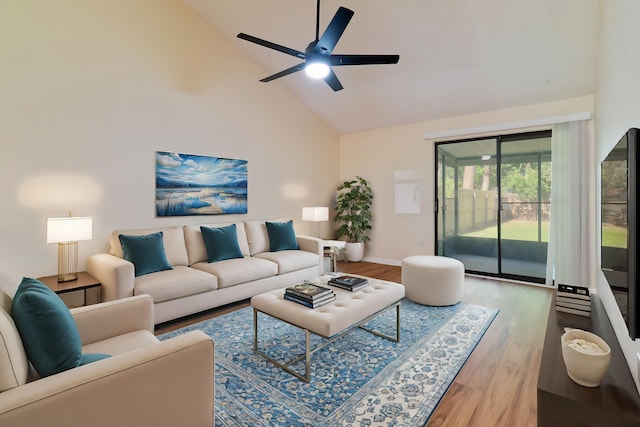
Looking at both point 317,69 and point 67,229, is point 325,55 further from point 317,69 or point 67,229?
point 67,229

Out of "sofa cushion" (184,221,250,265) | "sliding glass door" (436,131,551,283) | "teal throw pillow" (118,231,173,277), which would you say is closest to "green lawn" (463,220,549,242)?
"sliding glass door" (436,131,551,283)

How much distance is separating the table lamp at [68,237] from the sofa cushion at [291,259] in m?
1.91

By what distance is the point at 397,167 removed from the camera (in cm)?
550

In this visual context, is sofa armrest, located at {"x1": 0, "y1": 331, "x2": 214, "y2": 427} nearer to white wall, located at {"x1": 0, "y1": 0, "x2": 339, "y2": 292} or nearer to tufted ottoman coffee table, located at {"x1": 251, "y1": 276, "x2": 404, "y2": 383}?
tufted ottoman coffee table, located at {"x1": 251, "y1": 276, "x2": 404, "y2": 383}

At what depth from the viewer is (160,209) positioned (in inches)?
148

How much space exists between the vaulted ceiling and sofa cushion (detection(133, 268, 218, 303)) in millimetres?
3159

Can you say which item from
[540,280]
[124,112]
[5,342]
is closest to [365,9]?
[124,112]

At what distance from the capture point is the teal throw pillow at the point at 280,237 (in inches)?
173

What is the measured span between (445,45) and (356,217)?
9.94 ft

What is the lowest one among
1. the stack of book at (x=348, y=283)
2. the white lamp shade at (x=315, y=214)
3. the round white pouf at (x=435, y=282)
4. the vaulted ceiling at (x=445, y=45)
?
the round white pouf at (x=435, y=282)

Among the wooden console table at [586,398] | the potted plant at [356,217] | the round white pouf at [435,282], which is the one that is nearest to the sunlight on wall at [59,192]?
the round white pouf at [435,282]

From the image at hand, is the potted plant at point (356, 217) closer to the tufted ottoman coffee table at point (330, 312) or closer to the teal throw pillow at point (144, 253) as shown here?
the tufted ottoman coffee table at point (330, 312)

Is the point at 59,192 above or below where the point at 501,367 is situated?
above

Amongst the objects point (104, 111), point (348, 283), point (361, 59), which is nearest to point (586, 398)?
point (348, 283)
